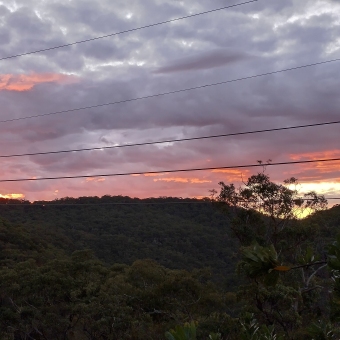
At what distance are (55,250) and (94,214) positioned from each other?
2141 cm

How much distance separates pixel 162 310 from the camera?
78.6 feet

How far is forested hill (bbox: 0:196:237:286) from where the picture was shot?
4444 centimetres

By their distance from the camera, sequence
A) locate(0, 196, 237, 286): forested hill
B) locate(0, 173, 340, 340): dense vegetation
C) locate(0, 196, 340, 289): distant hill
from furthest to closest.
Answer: locate(0, 196, 237, 286): forested hill
locate(0, 196, 340, 289): distant hill
locate(0, 173, 340, 340): dense vegetation

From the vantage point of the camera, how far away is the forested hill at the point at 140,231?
44.4 m

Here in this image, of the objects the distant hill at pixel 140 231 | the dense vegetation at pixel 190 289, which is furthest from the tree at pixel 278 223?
the distant hill at pixel 140 231

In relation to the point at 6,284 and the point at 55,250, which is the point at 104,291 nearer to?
the point at 6,284

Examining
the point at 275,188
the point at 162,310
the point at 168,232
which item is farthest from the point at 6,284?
the point at 168,232

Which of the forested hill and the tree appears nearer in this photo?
the tree

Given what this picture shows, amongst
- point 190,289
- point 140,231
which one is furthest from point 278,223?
point 140,231

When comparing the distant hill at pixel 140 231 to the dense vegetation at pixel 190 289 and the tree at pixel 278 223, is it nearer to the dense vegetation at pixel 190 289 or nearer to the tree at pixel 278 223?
the dense vegetation at pixel 190 289

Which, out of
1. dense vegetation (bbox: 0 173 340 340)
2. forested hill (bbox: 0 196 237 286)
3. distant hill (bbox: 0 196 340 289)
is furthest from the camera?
forested hill (bbox: 0 196 237 286)

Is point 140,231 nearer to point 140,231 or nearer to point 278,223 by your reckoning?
point 140,231

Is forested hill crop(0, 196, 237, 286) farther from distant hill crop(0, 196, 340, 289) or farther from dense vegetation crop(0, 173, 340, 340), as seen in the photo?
dense vegetation crop(0, 173, 340, 340)

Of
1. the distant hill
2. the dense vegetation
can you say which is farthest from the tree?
the distant hill
